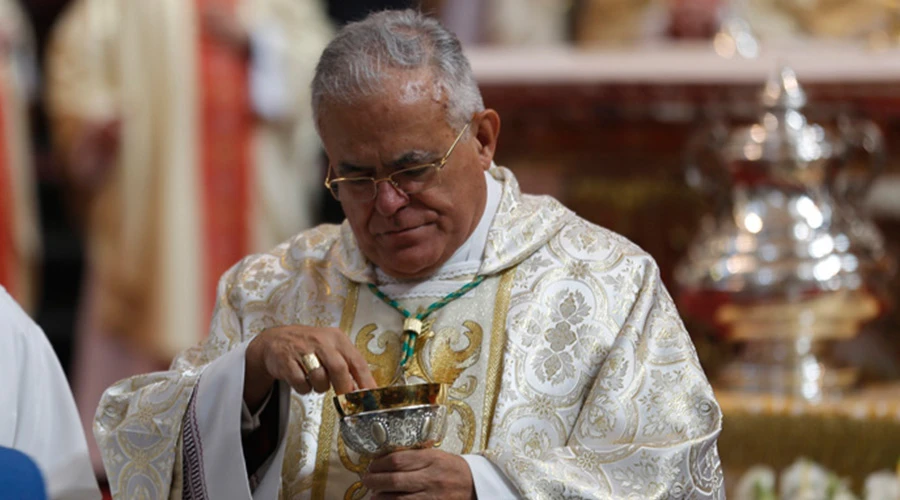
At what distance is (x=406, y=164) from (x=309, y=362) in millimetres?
480

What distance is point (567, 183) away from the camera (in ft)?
23.2

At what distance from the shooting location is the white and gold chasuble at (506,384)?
11.1 feet

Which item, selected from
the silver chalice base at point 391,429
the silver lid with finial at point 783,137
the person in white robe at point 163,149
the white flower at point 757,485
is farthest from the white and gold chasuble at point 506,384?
the person in white robe at point 163,149

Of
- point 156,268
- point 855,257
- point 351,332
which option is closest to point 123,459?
point 351,332

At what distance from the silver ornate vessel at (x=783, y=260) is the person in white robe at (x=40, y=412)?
8.88 feet

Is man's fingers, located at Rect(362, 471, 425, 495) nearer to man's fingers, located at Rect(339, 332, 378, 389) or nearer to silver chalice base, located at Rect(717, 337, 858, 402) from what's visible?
man's fingers, located at Rect(339, 332, 378, 389)

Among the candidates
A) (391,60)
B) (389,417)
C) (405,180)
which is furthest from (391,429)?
(391,60)

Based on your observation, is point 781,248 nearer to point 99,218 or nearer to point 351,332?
point 351,332

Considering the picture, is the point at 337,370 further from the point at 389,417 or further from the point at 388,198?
the point at 388,198

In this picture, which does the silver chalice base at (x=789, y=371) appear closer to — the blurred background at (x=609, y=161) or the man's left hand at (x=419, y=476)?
the blurred background at (x=609, y=161)

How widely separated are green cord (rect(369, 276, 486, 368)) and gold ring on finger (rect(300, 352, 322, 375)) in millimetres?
394

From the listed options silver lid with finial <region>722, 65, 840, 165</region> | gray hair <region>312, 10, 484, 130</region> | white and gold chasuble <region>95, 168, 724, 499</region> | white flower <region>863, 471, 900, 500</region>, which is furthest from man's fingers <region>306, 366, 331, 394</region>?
silver lid with finial <region>722, 65, 840, 165</region>

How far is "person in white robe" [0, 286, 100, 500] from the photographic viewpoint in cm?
354

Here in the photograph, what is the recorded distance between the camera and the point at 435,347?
3643mm
